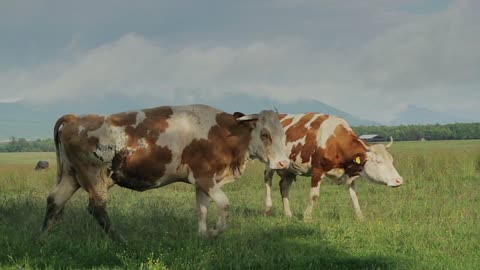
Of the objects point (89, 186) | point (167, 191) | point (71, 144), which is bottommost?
point (167, 191)

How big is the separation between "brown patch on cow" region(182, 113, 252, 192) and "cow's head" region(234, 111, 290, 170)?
0.12 m

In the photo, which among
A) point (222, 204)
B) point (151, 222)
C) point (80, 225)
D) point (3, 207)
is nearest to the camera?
point (222, 204)

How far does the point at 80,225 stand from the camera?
9.15 meters

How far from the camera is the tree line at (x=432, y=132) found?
111 m

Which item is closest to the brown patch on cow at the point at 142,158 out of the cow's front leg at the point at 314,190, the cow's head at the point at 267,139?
the cow's head at the point at 267,139

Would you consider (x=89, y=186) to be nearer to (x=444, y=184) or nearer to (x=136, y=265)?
(x=136, y=265)

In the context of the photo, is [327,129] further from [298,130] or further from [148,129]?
[148,129]

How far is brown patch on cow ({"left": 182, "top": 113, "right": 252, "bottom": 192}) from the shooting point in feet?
28.5

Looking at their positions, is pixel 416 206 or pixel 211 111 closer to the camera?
pixel 211 111

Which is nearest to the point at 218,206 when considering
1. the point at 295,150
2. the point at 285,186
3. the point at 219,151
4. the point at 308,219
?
the point at 219,151

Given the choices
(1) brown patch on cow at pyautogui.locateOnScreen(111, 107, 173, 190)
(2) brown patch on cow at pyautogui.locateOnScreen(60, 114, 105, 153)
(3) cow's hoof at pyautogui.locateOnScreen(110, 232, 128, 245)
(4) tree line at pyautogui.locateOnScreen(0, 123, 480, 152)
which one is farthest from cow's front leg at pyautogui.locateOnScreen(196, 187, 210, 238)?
(4) tree line at pyautogui.locateOnScreen(0, 123, 480, 152)

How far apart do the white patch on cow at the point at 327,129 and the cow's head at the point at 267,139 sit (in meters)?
2.99

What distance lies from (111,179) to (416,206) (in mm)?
7449

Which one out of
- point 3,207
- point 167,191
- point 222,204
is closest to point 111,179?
point 222,204
